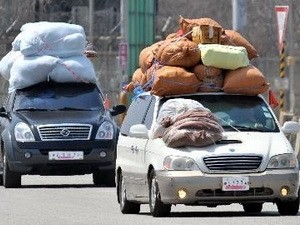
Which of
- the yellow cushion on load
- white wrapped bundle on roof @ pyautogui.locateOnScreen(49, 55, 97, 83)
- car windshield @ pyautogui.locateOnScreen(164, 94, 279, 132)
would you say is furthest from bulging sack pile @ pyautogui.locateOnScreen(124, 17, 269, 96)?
white wrapped bundle on roof @ pyautogui.locateOnScreen(49, 55, 97, 83)

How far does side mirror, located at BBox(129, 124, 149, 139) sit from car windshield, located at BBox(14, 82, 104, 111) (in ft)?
26.0

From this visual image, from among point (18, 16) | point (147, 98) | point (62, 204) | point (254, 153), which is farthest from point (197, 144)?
point (18, 16)

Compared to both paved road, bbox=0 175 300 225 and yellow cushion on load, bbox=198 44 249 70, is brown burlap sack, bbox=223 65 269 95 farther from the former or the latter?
paved road, bbox=0 175 300 225

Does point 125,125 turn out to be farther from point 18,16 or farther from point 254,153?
point 18,16

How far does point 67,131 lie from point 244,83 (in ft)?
22.9

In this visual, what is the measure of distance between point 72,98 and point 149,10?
25.2 metres

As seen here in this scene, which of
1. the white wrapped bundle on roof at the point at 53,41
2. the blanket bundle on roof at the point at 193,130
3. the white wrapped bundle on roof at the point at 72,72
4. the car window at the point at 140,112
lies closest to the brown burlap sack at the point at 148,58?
the car window at the point at 140,112

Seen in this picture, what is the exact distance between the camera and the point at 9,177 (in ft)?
88.7

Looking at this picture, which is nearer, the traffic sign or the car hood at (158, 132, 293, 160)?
the car hood at (158, 132, 293, 160)

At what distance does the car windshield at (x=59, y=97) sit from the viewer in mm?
27594

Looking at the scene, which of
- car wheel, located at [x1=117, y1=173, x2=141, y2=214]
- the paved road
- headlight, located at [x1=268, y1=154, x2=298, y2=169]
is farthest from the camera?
car wheel, located at [x1=117, y1=173, x2=141, y2=214]

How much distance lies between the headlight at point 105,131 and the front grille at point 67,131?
0.52 feet

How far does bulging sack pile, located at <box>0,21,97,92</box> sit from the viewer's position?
92.3 ft

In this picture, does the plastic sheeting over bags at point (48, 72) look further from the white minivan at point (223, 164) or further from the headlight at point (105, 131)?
the white minivan at point (223, 164)
